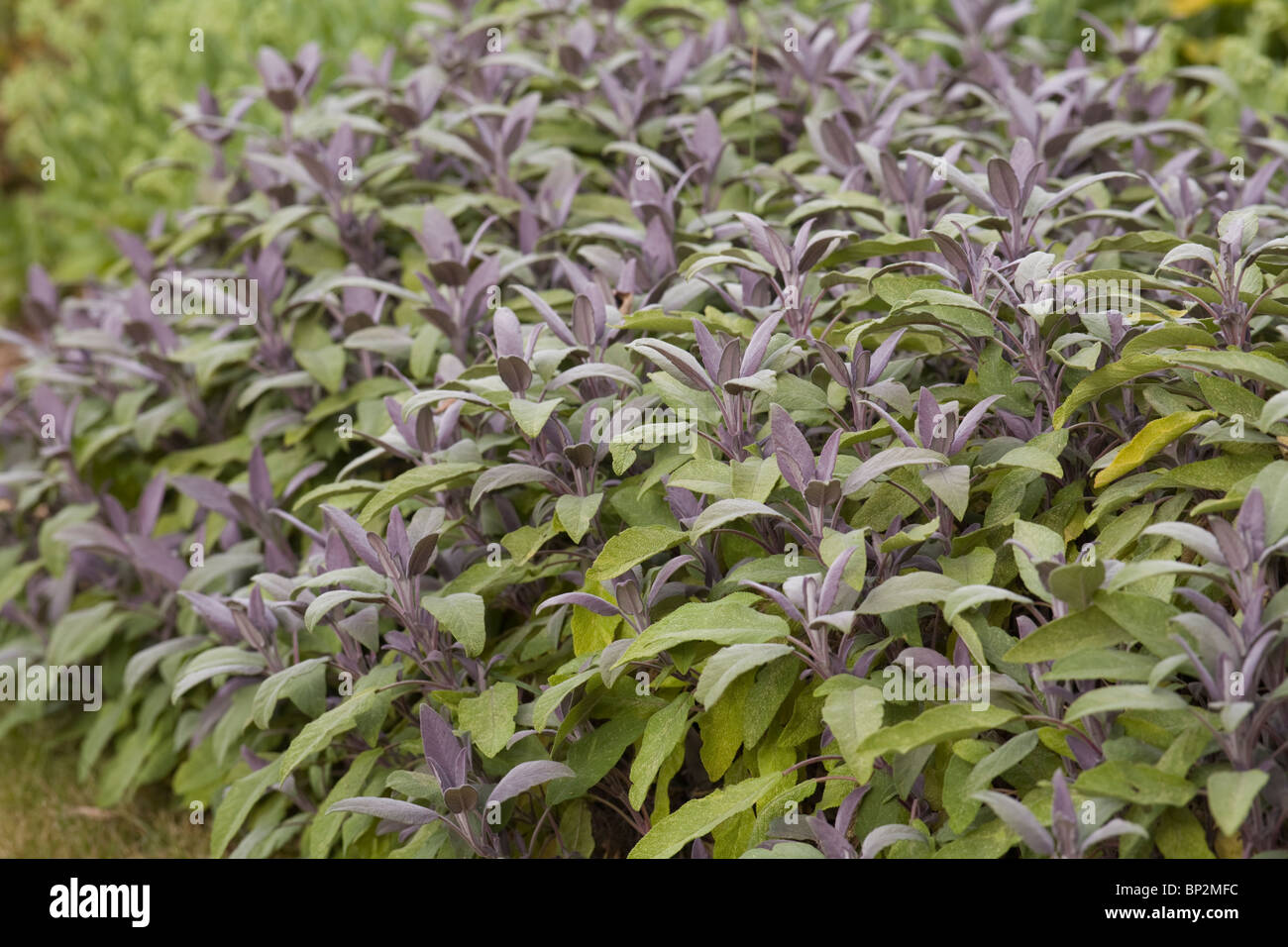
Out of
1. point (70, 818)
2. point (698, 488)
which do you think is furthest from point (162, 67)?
point (698, 488)

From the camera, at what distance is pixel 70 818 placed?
9.46ft

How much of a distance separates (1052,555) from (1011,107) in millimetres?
1604

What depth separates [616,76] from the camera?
3480 mm

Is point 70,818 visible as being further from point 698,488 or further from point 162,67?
point 162,67

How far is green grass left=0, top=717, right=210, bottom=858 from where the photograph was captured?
2.76 m

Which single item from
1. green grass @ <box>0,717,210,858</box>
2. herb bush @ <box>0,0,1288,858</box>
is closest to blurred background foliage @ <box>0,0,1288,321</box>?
herb bush @ <box>0,0,1288,858</box>

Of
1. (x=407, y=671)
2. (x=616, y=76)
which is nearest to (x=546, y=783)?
(x=407, y=671)

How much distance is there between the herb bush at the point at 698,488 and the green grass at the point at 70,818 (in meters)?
0.11

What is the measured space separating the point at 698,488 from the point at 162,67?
4.85 metres

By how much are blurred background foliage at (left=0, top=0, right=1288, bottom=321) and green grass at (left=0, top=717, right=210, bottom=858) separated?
7.07 feet

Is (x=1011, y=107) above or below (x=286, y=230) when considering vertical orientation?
above

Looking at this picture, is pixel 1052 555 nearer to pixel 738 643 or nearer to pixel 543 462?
pixel 738 643

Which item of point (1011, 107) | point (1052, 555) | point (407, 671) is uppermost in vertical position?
point (1011, 107)

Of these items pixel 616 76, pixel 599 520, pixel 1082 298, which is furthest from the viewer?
pixel 616 76
